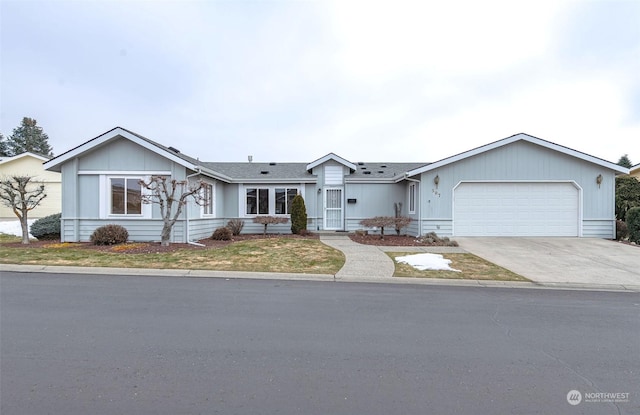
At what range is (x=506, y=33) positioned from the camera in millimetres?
13086

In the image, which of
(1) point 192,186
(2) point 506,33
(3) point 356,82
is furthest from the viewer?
(3) point 356,82

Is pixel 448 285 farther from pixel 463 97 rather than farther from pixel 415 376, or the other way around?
pixel 463 97

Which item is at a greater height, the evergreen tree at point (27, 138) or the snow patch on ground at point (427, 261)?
the evergreen tree at point (27, 138)

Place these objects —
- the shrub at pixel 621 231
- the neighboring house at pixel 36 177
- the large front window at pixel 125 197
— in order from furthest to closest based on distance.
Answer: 1. the neighboring house at pixel 36 177
2. the shrub at pixel 621 231
3. the large front window at pixel 125 197

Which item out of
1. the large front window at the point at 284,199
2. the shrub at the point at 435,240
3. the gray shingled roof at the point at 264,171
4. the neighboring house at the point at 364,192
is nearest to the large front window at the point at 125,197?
the neighboring house at the point at 364,192

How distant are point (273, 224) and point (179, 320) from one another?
1338cm

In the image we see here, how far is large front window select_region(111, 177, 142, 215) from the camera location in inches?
553

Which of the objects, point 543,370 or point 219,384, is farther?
point 543,370

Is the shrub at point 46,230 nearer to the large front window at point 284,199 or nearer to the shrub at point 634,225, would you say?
the large front window at point 284,199

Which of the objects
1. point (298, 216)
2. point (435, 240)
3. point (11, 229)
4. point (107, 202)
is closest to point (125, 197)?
point (107, 202)

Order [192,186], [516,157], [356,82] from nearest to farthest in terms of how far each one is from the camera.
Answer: [192,186] < [516,157] < [356,82]

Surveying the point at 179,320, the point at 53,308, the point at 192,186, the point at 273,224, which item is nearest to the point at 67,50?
the point at 192,186

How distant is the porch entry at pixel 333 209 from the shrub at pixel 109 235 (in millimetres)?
9744

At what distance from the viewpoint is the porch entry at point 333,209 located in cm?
1864
